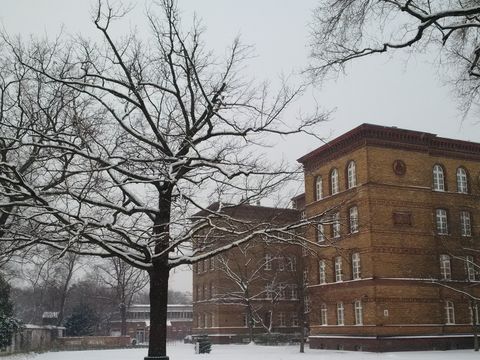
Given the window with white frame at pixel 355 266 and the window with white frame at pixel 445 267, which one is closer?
the window with white frame at pixel 355 266

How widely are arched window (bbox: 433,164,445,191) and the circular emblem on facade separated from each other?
130 inches

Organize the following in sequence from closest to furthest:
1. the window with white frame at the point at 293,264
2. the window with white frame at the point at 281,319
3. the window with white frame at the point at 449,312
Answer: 1. the window with white frame at the point at 449,312
2. the window with white frame at the point at 293,264
3. the window with white frame at the point at 281,319

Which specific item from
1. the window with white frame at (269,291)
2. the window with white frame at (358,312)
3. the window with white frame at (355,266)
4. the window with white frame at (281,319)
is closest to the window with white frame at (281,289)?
the window with white frame at (269,291)

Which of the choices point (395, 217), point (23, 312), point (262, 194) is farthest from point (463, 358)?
point (23, 312)

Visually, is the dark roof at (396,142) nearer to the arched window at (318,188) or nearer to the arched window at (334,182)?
the arched window at (334,182)

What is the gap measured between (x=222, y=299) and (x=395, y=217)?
64.5ft

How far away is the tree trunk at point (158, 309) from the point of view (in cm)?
1484

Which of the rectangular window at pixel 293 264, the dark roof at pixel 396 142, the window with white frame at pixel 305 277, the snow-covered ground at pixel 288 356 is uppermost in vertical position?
the dark roof at pixel 396 142

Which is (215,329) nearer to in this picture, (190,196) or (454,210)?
(454,210)

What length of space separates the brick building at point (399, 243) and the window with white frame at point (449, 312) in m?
0.07

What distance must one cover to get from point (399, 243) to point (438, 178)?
6329mm

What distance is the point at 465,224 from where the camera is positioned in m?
40.0

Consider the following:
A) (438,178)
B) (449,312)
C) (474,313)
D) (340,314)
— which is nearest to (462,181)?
(438,178)

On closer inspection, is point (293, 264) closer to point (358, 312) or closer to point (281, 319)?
point (358, 312)
